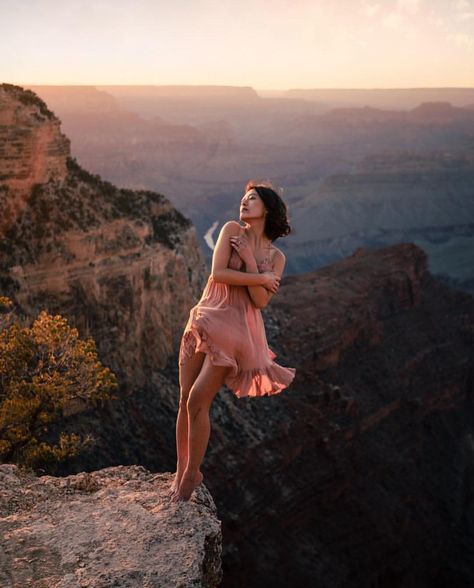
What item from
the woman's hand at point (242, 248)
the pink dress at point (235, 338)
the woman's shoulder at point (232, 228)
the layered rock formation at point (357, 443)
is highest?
the woman's shoulder at point (232, 228)

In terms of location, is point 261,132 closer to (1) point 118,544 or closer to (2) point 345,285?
(2) point 345,285

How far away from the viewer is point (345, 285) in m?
40.3

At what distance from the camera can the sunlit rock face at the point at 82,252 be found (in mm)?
19656

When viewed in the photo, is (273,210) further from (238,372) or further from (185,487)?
(185,487)

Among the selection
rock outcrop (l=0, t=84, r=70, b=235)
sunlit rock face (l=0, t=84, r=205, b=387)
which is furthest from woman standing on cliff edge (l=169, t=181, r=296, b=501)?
rock outcrop (l=0, t=84, r=70, b=235)

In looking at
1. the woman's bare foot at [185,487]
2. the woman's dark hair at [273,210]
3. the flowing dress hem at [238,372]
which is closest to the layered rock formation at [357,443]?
the woman's bare foot at [185,487]

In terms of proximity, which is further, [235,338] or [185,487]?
[185,487]

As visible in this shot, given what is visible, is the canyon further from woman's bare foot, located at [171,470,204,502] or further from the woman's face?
the woman's face

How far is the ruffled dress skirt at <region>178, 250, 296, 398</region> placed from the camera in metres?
6.39

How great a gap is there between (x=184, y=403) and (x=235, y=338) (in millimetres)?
918

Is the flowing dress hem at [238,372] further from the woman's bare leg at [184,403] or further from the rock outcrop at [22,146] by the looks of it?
the rock outcrop at [22,146]

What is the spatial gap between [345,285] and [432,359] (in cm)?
680

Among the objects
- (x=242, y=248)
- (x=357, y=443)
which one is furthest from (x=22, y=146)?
(x=357, y=443)

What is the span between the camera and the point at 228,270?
6.36 meters
